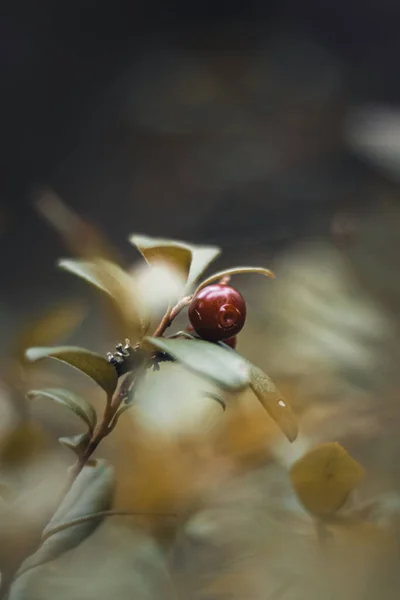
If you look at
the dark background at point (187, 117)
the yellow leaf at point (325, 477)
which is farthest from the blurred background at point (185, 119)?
the yellow leaf at point (325, 477)

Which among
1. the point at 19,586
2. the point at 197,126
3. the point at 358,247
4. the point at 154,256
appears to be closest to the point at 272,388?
the point at 154,256

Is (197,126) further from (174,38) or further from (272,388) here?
(272,388)

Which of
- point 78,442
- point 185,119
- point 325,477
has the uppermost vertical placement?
point 78,442

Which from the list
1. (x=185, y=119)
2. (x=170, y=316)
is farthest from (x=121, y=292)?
(x=185, y=119)

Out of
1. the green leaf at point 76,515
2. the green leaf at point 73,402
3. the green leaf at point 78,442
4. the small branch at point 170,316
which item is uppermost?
the small branch at point 170,316

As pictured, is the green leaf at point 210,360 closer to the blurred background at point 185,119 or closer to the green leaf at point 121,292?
the green leaf at point 121,292

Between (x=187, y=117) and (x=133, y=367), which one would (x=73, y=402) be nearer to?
Answer: (x=133, y=367)
